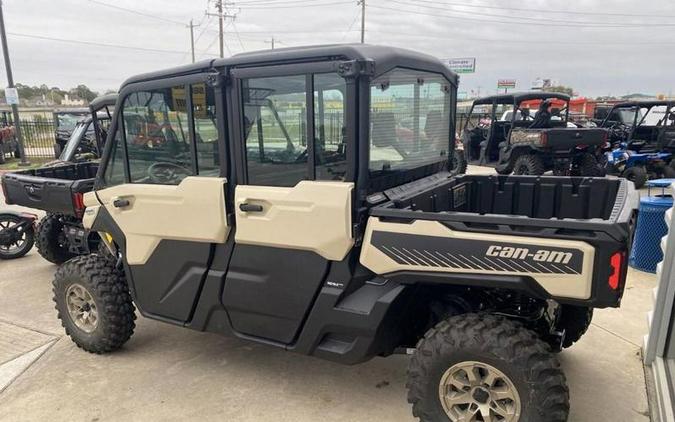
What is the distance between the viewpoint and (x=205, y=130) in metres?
3.24

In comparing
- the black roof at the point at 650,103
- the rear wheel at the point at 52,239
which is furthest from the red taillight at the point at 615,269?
the black roof at the point at 650,103

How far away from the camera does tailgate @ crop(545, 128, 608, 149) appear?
10512 mm

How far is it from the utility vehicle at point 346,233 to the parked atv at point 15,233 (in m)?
3.48

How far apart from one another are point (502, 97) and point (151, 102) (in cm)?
989

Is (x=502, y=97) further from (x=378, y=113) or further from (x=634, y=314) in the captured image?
(x=378, y=113)

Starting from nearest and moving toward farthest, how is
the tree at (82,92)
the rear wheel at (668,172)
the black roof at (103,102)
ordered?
the black roof at (103,102)
the rear wheel at (668,172)
the tree at (82,92)

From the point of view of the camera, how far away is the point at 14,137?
18.5 metres

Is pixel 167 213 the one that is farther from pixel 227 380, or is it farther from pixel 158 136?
pixel 227 380

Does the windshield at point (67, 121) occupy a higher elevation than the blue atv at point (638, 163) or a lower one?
higher

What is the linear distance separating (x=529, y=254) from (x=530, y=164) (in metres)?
9.26

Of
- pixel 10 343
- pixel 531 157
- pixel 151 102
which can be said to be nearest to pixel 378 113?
pixel 151 102

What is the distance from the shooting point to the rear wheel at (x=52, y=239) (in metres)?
6.15

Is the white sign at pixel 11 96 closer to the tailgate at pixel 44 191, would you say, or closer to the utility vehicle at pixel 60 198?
the utility vehicle at pixel 60 198

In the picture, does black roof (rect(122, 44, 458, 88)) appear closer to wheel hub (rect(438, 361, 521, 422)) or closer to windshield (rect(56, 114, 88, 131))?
wheel hub (rect(438, 361, 521, 422))
